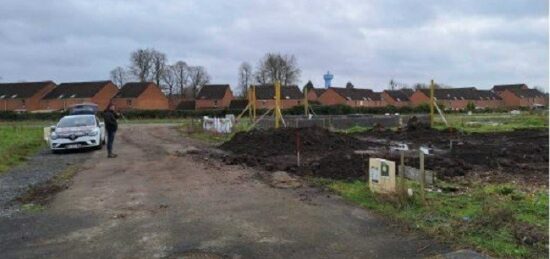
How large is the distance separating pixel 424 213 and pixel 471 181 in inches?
164

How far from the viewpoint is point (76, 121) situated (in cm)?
2344

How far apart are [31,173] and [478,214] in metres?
11.9

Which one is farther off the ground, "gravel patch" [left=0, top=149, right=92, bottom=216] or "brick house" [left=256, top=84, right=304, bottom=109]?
→ "brick house" [left=256, top=84, right=304, bottom=109]

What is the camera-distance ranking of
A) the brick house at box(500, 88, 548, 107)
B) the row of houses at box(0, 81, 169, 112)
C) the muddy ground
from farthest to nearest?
the brick house at box(500, 88, 548, 107) → the row of houses at box(0, 81, 169, 112) → the muddy ground

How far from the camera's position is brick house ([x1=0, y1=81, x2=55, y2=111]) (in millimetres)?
94812

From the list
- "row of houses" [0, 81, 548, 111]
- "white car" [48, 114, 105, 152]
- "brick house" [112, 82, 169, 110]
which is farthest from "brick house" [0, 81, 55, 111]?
"white car" [48, 114, 105, 152]

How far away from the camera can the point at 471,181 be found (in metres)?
12.1

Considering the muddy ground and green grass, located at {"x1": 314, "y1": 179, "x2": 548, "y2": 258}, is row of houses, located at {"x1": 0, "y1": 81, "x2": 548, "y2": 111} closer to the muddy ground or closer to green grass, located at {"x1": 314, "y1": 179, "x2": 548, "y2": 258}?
the muddy ground

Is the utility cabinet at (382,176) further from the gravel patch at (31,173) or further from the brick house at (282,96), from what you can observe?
the brick house at (282,96)

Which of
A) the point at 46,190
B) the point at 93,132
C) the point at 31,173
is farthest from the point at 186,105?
the point at 46,190

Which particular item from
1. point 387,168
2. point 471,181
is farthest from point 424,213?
point 471,181

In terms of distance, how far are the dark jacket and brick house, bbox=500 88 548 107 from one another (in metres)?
128

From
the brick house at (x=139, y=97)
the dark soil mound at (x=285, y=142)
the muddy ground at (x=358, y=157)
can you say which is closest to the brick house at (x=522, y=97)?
the brick house at (x=139, y=97)

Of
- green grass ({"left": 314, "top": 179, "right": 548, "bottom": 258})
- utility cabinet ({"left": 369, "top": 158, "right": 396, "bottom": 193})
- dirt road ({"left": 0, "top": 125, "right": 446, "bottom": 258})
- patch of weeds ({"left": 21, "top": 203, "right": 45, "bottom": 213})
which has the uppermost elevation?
utility cabinet ({"left": 369, "top": 158, "right": 396, "bottom": 193})
